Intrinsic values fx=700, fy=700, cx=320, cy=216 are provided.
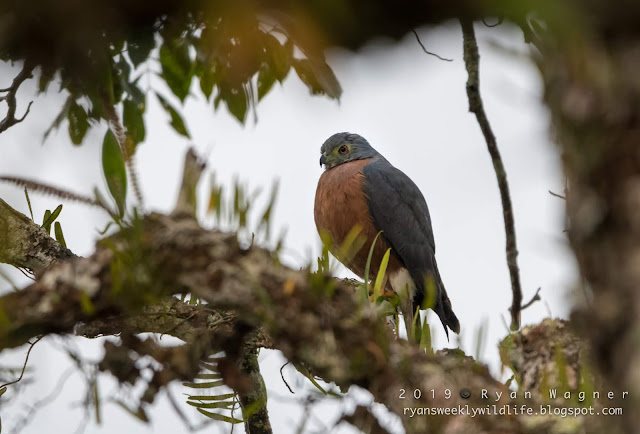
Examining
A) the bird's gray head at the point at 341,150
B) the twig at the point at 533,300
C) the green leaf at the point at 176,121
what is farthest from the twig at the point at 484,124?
the bird's gray head at the point at 341,150

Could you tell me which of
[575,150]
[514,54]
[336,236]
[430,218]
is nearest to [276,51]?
[514,54]

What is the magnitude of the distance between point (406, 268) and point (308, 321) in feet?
13.5

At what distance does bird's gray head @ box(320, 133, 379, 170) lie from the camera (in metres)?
6.35


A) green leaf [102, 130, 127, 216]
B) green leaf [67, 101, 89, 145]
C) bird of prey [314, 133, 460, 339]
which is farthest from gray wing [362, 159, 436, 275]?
green leaf [102, 130, 127, 216]

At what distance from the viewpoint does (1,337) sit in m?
1.58

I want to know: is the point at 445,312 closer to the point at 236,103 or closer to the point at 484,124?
the point at 484,124

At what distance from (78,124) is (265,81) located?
765 mm

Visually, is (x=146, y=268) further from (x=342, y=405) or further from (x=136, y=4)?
(x=136, y=4)

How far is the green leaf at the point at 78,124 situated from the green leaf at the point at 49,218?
1.44 feet

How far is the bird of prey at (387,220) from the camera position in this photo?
5500mm

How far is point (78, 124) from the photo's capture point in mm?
2791

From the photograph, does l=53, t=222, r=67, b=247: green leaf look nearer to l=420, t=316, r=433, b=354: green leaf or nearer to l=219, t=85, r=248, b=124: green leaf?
l=219, t=85, r=248, b=124: green leaf

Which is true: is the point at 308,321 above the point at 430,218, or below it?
below

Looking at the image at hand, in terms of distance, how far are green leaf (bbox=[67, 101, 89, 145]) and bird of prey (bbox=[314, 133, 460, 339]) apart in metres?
2.79
